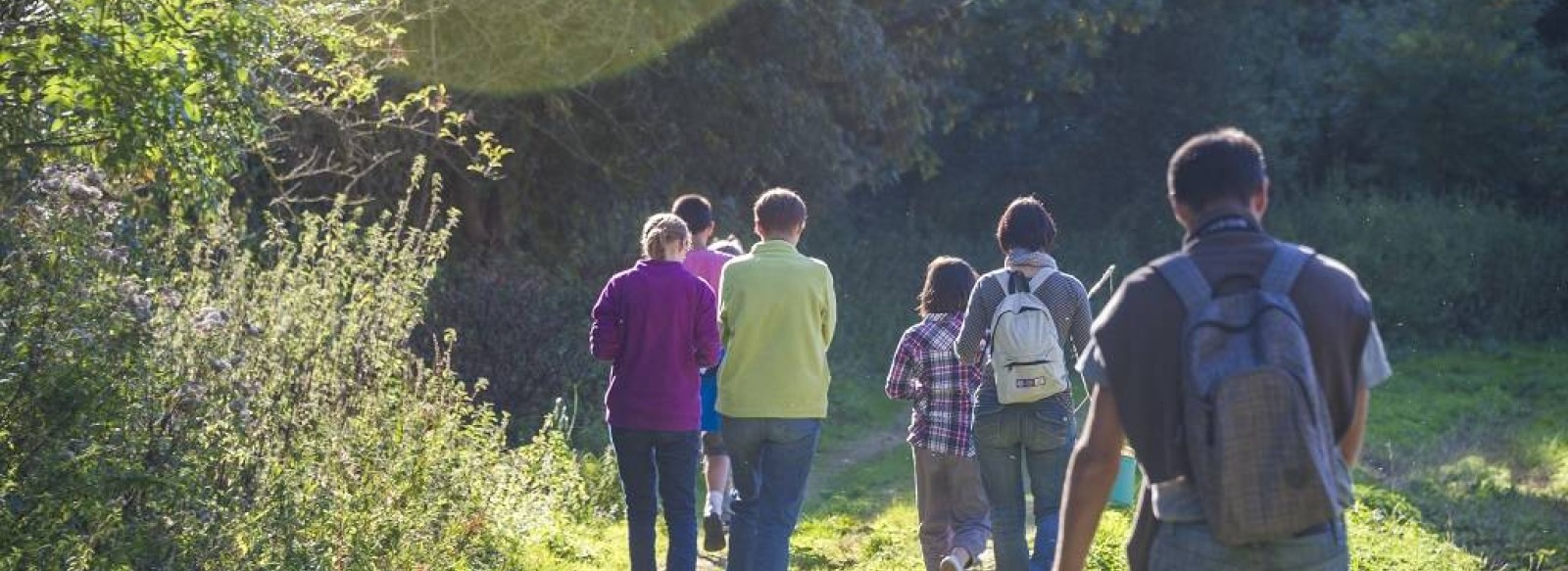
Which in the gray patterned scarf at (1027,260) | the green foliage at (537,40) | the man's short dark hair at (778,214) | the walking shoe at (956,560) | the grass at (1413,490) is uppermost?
the green foliage at (537,40)

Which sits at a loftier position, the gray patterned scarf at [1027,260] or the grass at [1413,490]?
the gray patterned scarf at [1027,260]

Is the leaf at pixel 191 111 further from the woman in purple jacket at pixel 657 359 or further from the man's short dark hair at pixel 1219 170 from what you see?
the man's short dark hair at pixel 1219 170

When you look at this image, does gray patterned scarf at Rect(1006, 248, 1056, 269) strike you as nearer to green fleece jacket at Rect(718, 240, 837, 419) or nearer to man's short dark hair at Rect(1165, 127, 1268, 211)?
green fleece jacket at Rect(718, 240, 837, 419)

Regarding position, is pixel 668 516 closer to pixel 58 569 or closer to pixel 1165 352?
pixel 58 569

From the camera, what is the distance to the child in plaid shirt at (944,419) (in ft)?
28.5

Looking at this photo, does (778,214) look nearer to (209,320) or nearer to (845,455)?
(209,320)

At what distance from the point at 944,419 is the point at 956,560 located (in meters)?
0.63

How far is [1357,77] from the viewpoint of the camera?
3052 centimetres

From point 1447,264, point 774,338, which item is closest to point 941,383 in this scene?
point 774,338

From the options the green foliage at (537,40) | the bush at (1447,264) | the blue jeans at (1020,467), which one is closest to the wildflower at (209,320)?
the blue jeans at (1020,467)

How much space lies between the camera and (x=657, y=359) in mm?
7977

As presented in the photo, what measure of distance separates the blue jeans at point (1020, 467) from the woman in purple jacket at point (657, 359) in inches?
47.3

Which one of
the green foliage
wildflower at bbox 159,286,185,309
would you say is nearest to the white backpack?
wildflower at bbox 159,286,185,309

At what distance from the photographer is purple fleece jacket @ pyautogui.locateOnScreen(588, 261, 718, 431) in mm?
7965
